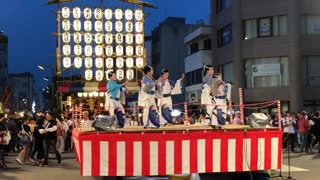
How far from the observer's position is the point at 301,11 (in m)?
39.9

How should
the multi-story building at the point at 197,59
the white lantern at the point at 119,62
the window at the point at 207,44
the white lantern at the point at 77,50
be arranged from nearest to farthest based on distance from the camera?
the white lantern at the point at 77,50
the white lantern at the point at 119,62
the multi-story building at the point at 197,59
the window at the point at 207,44

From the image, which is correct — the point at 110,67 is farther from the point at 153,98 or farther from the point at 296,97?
the point at 153,98

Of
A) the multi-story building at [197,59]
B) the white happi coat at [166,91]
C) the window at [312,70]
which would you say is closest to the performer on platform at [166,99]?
the white happi coat at [166,91]

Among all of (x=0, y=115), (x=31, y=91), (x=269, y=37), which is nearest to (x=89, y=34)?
(x=269, y=37)

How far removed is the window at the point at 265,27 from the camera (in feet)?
133

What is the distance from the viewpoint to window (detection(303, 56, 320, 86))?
40094mm

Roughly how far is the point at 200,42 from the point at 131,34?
43.5 ft

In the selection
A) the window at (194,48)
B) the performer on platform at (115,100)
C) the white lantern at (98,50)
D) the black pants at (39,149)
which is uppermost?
the window at (194,48)

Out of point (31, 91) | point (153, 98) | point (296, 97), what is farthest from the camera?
point (31, 91)

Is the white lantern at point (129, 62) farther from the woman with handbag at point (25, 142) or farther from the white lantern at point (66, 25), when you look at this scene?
the woman with handbag at point (25, 142)

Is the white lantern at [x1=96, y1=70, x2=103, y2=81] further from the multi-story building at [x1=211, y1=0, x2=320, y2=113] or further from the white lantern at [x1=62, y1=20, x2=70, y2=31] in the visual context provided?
the multi-story building at [x1=211, y1=0, x2=320, y2=113]

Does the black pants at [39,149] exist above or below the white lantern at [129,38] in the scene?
below

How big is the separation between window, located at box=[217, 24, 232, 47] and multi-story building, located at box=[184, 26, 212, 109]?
2054 mm

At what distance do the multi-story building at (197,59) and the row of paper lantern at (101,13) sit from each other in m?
9.55
